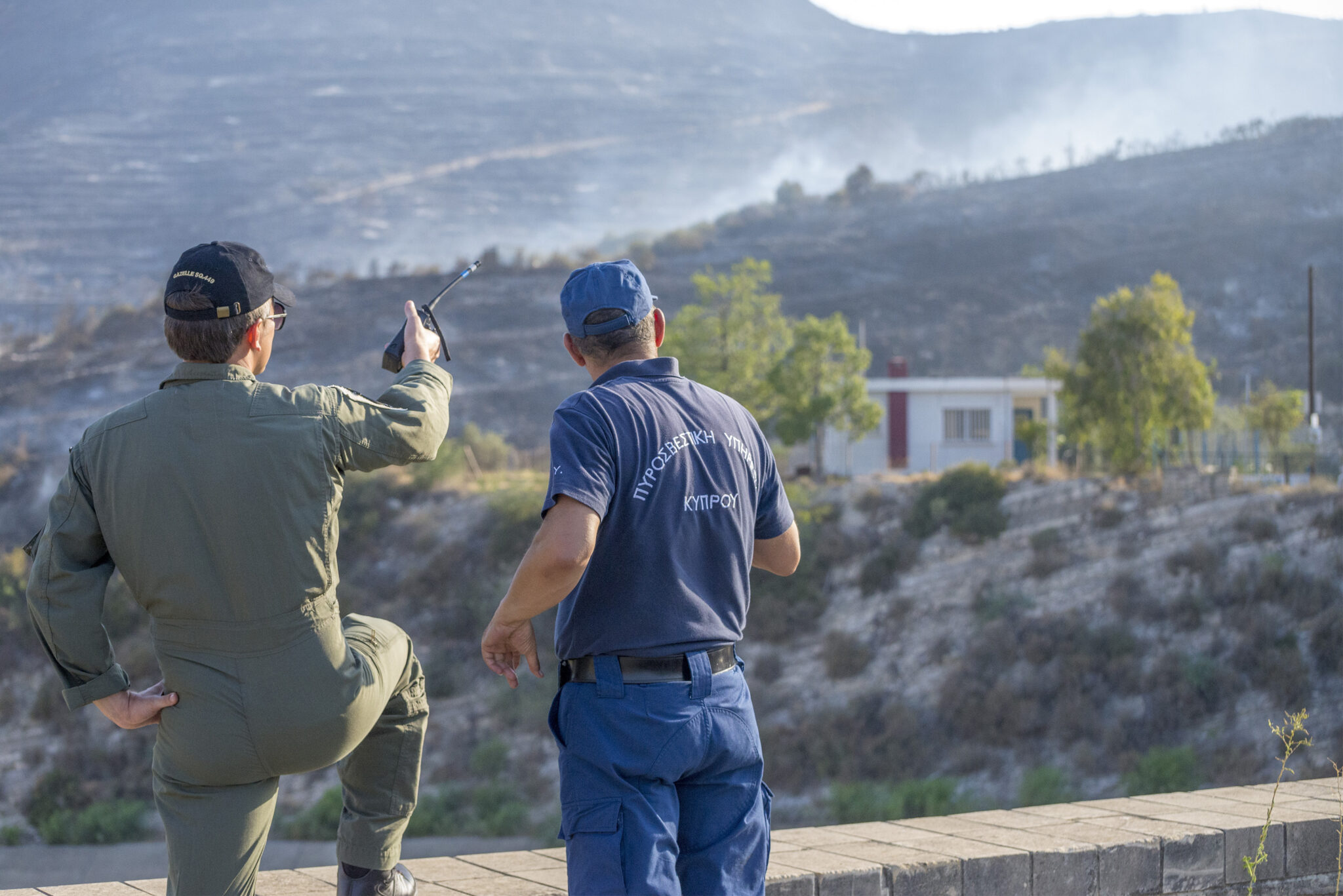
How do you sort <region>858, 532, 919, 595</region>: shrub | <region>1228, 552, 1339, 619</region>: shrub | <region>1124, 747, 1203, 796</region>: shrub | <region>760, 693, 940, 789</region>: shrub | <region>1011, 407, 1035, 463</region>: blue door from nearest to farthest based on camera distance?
1. <region>1124, 747, 1203, 796</region>: shrub
2. <region>1228, 552, 1339, 619</region>: shrub
3. <region>760, 693, 940, 789</region>: shrub
4. <region>858, 532, 919, 595</region>: shrub
5. <region>1011, 407, 1035, 463</region>: blue door

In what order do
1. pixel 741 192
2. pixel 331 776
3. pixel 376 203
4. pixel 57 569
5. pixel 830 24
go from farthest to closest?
pixel 830 24 → pixel 741 192 → pixel 376 203 → pixel 331 776 → pixel 57 569

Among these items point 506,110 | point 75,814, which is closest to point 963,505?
point 75,814

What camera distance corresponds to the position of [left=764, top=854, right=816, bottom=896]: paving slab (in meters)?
3.33

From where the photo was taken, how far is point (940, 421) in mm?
29328

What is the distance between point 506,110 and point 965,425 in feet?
320

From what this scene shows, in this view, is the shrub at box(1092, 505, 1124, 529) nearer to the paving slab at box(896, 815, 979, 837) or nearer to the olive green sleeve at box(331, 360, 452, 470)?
the paving slab at box(896, 815, 979, 837)

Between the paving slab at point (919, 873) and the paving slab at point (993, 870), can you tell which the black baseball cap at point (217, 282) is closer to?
the paving slab at point (919, 873)

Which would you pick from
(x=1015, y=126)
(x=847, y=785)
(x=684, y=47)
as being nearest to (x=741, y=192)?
(x=684, y=47)

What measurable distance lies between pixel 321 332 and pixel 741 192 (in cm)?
7327

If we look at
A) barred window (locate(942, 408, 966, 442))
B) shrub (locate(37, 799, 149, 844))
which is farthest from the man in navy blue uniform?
barred window (locate(942, 408, 966, 442))

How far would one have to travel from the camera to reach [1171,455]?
76.8 feet

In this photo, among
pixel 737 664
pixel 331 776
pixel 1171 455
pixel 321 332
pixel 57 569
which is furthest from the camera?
pixel 321 332

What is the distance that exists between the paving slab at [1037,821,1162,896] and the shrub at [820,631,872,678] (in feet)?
56.8

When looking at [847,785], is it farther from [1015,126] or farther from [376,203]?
[1015,126]
